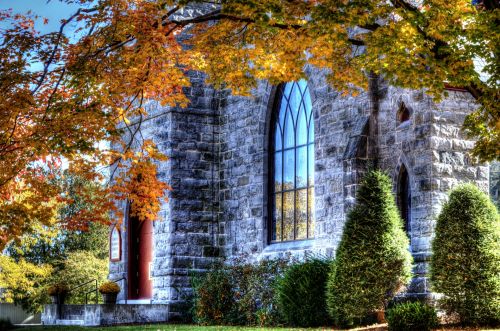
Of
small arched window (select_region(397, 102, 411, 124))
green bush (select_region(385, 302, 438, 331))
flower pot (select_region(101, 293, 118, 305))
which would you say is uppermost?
small arched window (select_region(397, 102, 411, 124))

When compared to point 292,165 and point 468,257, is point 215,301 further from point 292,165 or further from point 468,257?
point 468,257

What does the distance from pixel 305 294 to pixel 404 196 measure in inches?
103

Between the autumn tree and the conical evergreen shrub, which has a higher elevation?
the autumn tree

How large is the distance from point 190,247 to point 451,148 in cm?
763

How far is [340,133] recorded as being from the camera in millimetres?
16797

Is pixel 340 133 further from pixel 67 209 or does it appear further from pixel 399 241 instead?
pixel 67 209

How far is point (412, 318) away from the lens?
1304 centimetres

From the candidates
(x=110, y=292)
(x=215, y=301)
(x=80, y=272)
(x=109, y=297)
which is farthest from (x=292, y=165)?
(x=80, y=272)

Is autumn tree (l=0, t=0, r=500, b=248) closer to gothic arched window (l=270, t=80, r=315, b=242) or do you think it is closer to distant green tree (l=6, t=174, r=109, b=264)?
gothic arched window (l=270, t=80, r=315, b=242)

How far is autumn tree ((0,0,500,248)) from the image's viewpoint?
36.0 ft

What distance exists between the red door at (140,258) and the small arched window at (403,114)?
8.42m

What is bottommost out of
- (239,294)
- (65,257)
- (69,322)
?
(69,322)

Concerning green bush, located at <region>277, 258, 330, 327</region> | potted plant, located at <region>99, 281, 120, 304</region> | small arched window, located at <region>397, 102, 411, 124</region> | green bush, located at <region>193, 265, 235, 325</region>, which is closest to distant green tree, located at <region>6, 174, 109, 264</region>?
potted plant, located at <region>99, 281, 120, 304</region>

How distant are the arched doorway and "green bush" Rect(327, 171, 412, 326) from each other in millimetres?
1137
